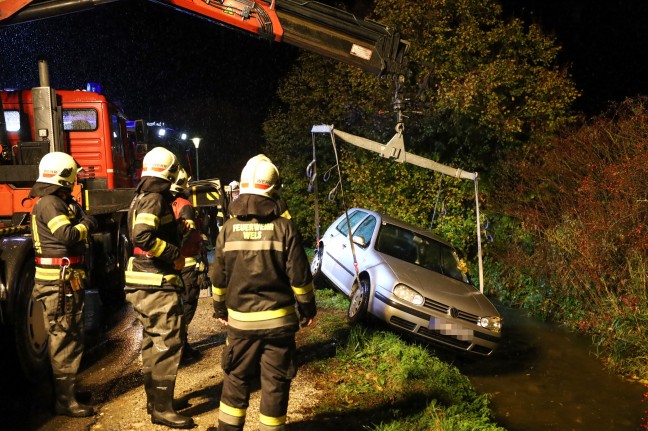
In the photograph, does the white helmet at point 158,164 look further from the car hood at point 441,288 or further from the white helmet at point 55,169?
the car hood at point 441,288

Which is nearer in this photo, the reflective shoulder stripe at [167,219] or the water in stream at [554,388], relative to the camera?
the reflective shoulder stripe at [167,219]

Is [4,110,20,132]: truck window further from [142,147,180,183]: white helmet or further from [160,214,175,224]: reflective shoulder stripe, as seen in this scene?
[160,214,175,224]: reflective shoulder stripe

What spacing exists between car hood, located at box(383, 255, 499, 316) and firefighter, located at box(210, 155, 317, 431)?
3.02 m

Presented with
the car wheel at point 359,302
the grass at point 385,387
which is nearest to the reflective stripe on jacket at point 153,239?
the grass at point 385,387

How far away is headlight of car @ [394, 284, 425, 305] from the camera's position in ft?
19.5

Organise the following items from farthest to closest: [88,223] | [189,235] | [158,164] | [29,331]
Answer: [29,331]
[189,235]
[88,223]
[158,164]

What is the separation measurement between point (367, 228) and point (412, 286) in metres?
1.82

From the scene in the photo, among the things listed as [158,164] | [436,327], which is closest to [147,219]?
[158,164]

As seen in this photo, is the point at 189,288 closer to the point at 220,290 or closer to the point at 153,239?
A: the point at 153,239

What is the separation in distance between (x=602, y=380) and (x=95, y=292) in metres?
7.30

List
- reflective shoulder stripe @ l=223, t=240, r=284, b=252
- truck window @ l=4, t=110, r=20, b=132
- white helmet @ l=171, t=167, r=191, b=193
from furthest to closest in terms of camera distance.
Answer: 1. truck window @ l=4, t=110, r=20, b=132
2. white helmet @ l=171, t=167, r=191, b=193
3. reflective shoulder stripe @ l=223, t=240, r=284, b=252

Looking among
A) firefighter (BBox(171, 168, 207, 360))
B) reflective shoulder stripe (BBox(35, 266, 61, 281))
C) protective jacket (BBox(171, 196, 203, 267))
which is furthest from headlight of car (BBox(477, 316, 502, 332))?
reflective shoulder stripe (BBox(35, 266, 61, 281))

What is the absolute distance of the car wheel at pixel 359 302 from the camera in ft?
20.7

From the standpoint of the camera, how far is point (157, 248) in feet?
12.1
